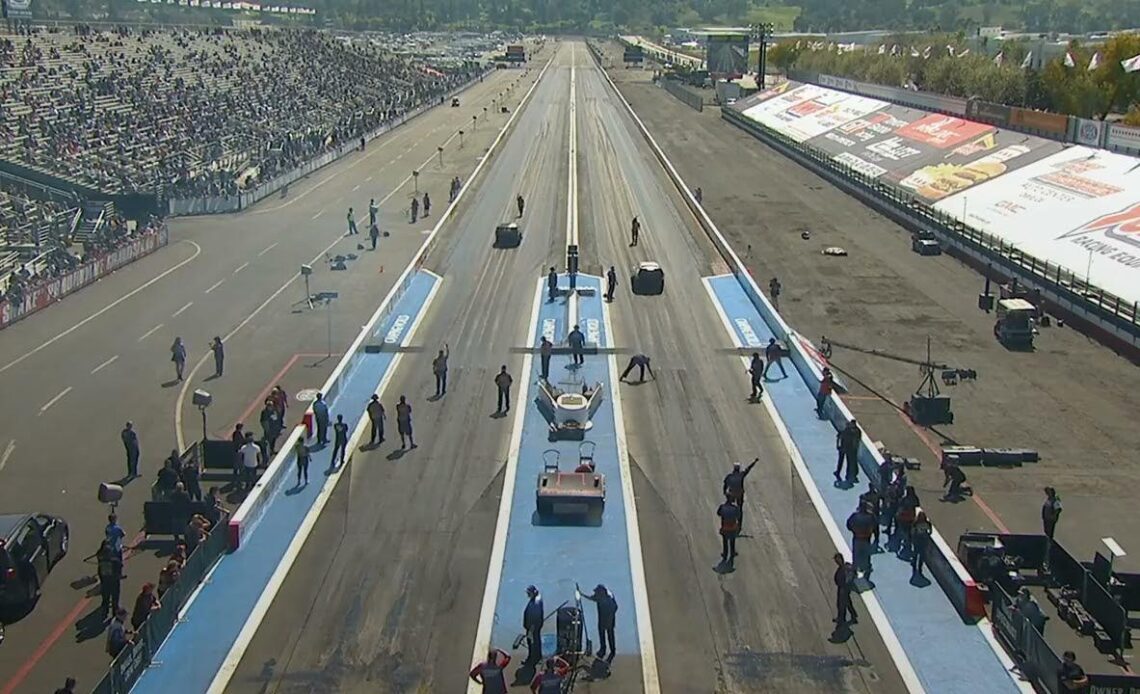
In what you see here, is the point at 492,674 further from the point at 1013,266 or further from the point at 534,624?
the point at 1013,266

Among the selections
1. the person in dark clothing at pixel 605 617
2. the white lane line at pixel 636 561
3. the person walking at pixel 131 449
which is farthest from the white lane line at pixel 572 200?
the person in dark clothing at pixel 605 617

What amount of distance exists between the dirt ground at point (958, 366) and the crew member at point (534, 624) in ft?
31.0

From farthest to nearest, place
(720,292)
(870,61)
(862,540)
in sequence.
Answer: (870,61) < (720,292) < (862,540)

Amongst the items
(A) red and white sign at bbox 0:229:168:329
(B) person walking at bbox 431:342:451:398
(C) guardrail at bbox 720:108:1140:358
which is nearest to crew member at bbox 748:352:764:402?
(B) person walking at bbox 431:342:451:398

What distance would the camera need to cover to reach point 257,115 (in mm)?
92500

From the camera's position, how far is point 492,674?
14570mm

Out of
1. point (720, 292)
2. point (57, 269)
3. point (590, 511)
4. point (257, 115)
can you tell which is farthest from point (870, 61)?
point (590, 511)

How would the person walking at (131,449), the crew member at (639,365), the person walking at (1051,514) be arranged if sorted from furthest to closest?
the crew member at (639,365)
the person walking at (131,449)
the person walking at (1051,514)

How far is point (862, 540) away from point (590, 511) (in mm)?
5075

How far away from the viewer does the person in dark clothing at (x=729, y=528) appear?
752 inches

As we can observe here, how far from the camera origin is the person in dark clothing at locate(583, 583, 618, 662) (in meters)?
16.0

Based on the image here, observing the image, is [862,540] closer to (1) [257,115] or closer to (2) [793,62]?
(1) [257,115]

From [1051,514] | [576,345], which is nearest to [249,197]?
[576,345]

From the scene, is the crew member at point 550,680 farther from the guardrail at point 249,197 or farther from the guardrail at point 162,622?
the guardrail at point 249,197
